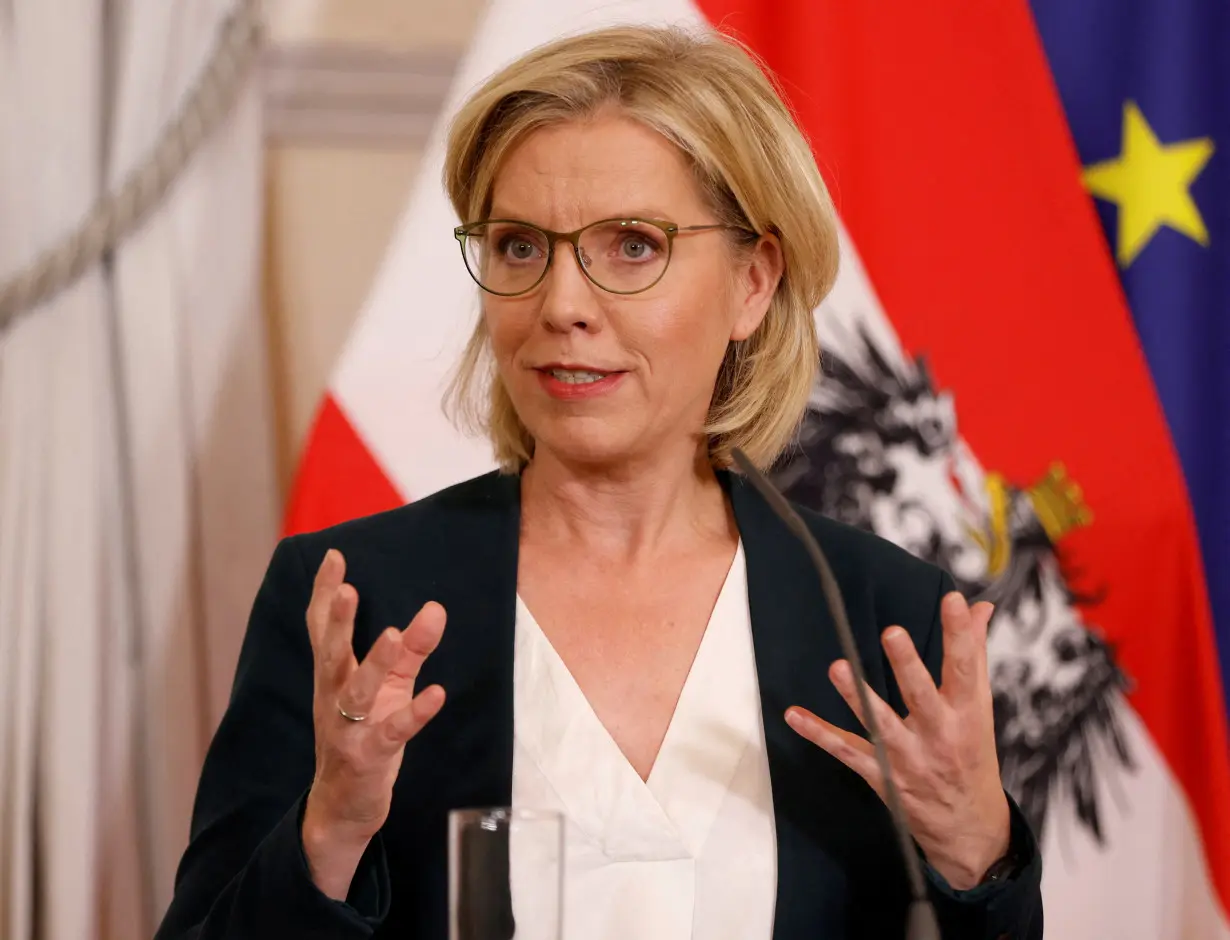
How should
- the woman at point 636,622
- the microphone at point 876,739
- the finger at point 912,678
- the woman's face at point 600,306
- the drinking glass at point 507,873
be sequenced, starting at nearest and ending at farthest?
1. the drinking glass at point 507,873
2. the microphone at point 876,739
3. the finger at point 912,678
4. the woman at point 636,622
5. the woman's face at point 600,306

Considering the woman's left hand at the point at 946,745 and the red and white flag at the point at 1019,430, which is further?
the red and white flag at the point at 1019,430

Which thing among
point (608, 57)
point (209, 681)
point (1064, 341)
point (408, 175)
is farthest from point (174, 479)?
point (1064, 341)

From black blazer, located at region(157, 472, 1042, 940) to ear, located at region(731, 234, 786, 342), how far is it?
0.26 m

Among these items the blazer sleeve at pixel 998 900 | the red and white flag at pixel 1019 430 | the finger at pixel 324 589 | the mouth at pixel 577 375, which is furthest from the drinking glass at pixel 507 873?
the red and white flag at pixel 1019 430

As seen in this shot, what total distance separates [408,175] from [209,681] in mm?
937

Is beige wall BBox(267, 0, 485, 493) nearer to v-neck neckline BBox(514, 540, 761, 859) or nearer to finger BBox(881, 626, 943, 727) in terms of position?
v-neck neckline BBox(514, 540, 761, 859)

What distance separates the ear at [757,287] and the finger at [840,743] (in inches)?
20.7

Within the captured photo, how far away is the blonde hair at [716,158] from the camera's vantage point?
4.96 feet

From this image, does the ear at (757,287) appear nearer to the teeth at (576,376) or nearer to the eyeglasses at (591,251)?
the eyeglasses at (591,251)

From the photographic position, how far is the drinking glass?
89 cm

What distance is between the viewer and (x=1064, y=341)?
2215 mm

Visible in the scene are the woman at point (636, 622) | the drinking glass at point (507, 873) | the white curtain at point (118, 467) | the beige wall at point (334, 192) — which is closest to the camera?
the drinking glass at point (507, 873)

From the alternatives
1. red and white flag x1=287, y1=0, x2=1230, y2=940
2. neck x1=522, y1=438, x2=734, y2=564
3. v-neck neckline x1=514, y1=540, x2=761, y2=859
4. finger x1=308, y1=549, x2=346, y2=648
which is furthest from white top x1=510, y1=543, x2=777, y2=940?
red and white flag x1=287, y1=0, x2=1230, y2=940

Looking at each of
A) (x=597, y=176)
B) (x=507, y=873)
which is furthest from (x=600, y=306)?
(x=507, y=873)
